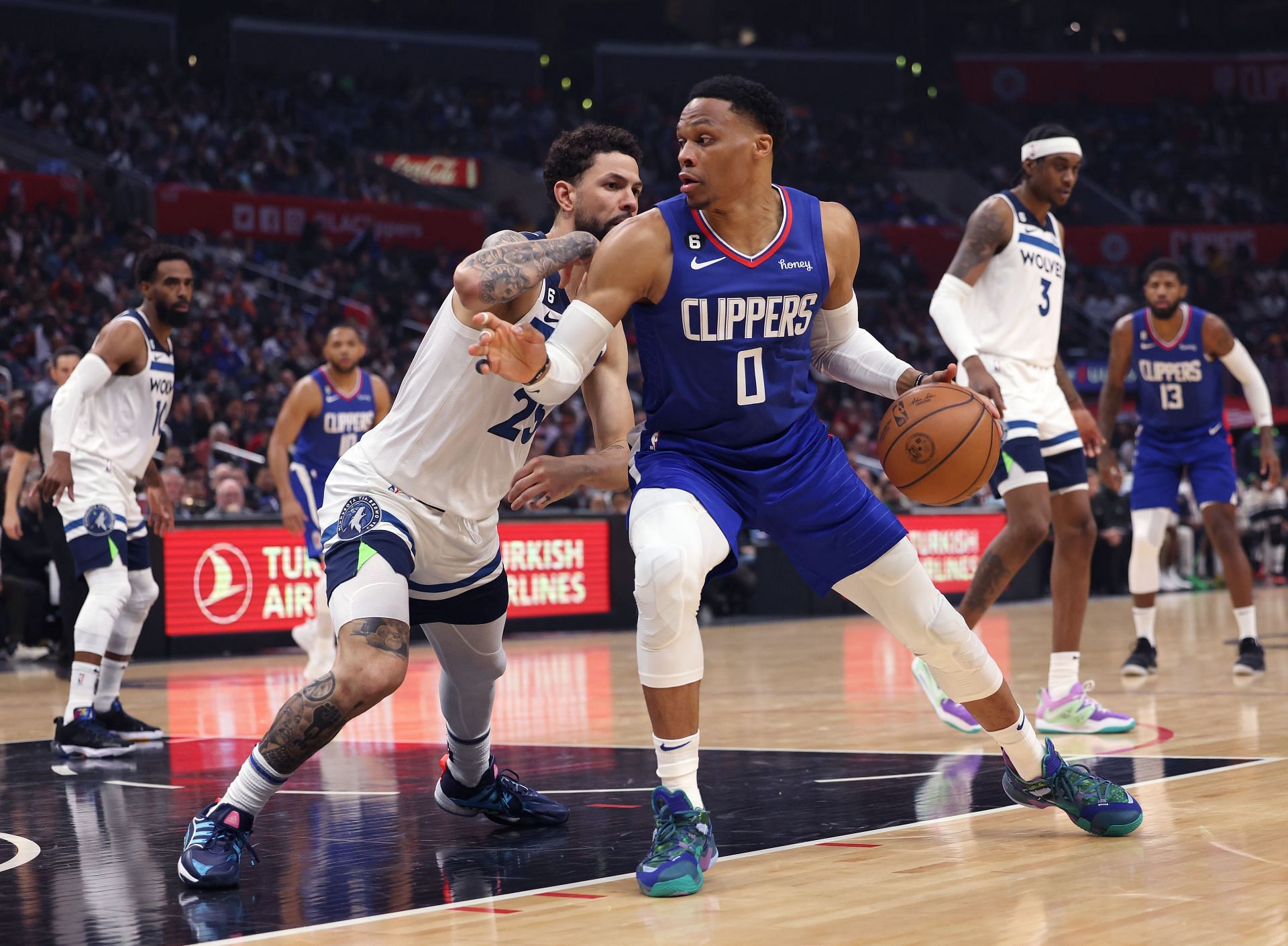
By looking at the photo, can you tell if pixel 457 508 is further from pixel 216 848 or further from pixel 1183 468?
pixel 1183 468

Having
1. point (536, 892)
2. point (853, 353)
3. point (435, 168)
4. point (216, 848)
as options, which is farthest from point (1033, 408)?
point (435, 168)

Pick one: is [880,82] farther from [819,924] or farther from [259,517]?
[819,924]

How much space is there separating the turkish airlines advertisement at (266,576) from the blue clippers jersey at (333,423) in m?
2.53

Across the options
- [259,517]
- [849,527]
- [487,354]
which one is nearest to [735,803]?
[849,527]

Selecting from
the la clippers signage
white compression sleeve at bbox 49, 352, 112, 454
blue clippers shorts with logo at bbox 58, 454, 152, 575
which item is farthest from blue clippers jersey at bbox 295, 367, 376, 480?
the la clippers signage

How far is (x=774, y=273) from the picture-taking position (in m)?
3.95

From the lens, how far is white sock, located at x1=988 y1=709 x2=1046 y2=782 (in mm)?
4168

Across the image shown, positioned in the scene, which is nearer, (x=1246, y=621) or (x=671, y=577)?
(x=671, y=577)

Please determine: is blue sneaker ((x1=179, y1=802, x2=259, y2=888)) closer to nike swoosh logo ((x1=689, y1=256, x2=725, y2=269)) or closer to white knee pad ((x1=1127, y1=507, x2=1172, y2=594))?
nike swoosh logo ((x1=689, y1=256, x2=725, y2=269))

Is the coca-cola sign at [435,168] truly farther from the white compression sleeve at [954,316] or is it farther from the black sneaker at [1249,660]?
the white compression sleeve at [954,316]

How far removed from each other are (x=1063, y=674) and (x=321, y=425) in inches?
203

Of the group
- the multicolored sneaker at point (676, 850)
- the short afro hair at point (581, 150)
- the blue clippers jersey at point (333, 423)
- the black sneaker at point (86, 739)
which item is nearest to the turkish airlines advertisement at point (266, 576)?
the blue clippers jersey at point (333, 423)

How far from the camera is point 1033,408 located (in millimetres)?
6234

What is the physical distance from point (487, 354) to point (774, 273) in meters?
0.87
